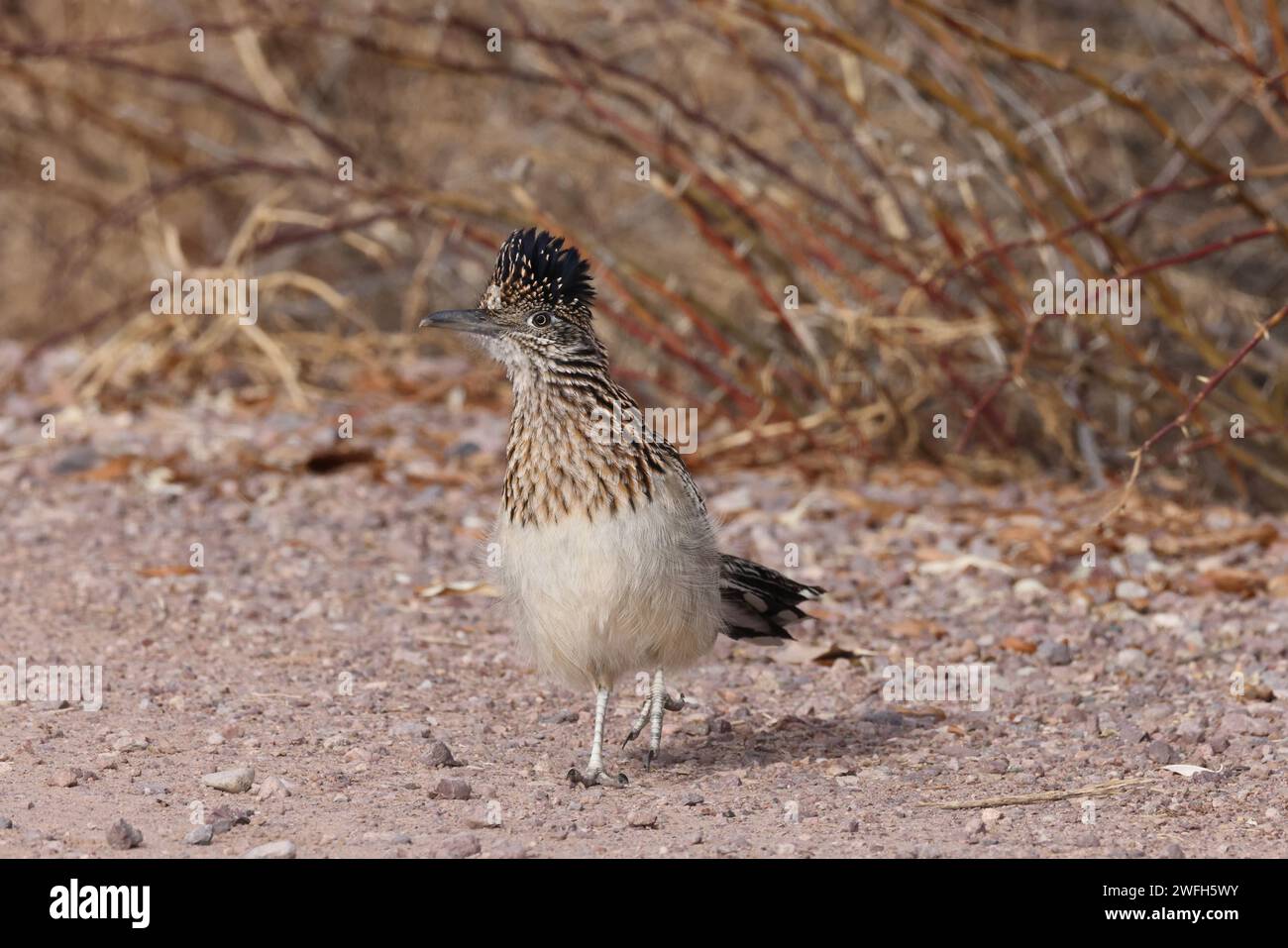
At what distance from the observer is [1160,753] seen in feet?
16.1

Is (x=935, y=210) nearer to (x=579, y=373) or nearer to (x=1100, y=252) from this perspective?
(x=1100, y=252)

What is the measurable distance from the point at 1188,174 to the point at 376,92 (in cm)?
557

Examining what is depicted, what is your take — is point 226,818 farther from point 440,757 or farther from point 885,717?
point 885,717

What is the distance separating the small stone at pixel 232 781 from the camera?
14.4ft

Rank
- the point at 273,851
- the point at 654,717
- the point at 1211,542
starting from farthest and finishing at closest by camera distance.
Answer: the point at 1211,542
the point at 654,717
the point at 273,851

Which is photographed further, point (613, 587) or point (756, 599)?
point (756, 599)

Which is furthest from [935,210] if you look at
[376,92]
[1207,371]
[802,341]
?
[376,92]

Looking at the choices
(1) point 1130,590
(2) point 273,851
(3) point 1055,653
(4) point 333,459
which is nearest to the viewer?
(2) point 273,851

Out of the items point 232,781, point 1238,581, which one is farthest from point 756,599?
point 1238,581

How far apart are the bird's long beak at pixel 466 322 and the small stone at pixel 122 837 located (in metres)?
1.73

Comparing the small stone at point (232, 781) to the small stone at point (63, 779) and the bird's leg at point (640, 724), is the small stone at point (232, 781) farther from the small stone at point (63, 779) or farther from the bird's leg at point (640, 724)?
the bird's leg at point (640, 724)

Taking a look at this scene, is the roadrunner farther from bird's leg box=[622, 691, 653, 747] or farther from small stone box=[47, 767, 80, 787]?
small stone box=[47, 767, 80, 787]

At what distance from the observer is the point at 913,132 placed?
9.77 m

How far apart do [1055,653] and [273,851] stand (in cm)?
323
